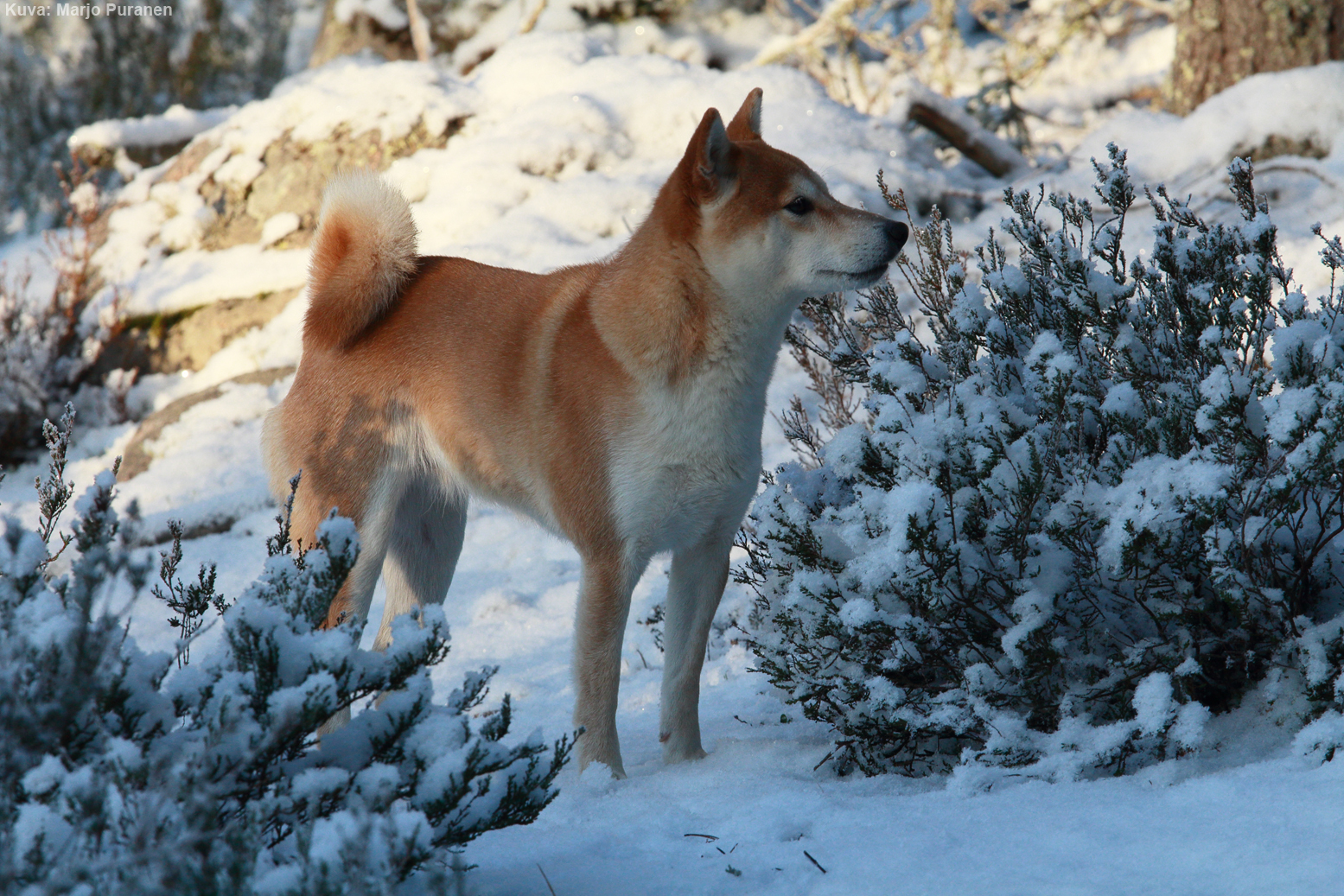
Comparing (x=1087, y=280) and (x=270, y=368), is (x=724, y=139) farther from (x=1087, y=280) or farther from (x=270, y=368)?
(x=270, y=368)

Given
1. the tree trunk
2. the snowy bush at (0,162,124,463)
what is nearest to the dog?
the tree trunk

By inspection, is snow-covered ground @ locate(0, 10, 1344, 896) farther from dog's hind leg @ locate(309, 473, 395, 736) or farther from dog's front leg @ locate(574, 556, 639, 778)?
dog's hind leg @ locate(309, 473, 395, 736)

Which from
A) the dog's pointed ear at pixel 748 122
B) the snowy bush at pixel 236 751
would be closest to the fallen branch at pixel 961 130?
the dog's pointed ear at pixel 748 122

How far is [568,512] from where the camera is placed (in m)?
2.84

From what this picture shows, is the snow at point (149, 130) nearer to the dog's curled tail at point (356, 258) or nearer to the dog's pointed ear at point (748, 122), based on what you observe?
the dog's curled tail at point (356, 258)

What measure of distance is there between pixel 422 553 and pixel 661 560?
4.42 ft

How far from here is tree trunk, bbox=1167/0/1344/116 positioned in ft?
17.9

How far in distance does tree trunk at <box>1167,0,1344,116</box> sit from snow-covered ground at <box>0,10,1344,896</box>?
0.20m

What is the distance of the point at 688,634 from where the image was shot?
302 centimetres

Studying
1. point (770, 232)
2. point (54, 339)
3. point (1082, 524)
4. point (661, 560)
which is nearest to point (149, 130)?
point (54, 339)

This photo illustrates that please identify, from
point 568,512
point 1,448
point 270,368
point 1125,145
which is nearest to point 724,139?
point 568,512

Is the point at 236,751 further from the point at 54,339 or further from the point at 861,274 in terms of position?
the point at 54,339

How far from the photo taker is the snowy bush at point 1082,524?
6.64 ft

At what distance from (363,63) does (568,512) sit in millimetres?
6356
